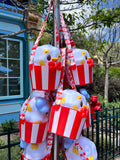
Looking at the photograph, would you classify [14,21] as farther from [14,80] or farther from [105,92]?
[105,92]

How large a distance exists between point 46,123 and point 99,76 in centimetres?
996

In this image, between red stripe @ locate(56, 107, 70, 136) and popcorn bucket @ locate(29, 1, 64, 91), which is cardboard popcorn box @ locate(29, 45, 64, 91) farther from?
red stripe @ locate(56, 107, 70, 136)

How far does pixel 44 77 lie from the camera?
53.6 inches

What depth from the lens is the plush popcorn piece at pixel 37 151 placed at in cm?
147

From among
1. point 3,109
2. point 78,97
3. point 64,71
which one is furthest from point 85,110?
point 3,109

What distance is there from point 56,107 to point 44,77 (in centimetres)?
26

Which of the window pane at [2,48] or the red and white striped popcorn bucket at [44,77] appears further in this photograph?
the window pane at [2,48]

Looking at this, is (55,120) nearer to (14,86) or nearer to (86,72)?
(86,72)

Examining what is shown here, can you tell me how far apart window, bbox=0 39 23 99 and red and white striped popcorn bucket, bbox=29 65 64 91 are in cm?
502

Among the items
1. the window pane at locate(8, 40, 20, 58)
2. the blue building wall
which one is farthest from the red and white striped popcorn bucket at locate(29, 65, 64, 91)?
the window pane at locate(8, 40, 20, 58)

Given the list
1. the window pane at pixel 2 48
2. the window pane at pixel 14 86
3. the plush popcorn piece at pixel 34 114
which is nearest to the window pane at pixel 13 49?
the window pane at pixel 2 48

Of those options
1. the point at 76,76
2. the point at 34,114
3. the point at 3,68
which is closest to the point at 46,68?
the point at 76,76

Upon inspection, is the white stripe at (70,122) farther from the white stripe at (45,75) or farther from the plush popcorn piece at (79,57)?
the plush popcorn piece at (79,57)

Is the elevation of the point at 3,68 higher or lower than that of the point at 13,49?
lower
